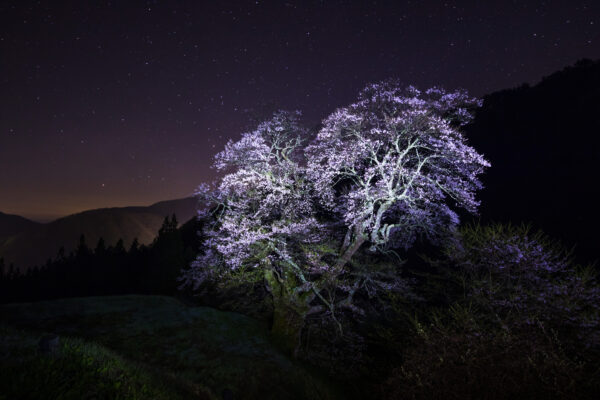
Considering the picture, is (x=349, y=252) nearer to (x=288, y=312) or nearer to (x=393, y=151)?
(x=288, y=312)

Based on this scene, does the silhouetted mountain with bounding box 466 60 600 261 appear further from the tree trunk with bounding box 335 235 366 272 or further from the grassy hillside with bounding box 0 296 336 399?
the grassy hillside with bounding box 0 296 336 399

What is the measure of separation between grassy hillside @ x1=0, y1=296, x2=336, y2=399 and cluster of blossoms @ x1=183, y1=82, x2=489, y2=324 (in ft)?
10.2

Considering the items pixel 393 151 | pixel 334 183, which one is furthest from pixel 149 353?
pixel 393 151

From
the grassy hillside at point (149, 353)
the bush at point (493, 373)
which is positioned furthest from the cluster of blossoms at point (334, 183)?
the bush at point (493, 373)

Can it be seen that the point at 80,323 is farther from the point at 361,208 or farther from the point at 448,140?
the point at 448,140

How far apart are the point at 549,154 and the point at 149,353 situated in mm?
76815

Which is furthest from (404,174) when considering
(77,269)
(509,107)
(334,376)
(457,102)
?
(77,269)

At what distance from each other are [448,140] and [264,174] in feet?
31.7

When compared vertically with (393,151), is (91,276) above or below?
below

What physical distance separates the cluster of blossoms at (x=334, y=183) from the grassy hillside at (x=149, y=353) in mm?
3103

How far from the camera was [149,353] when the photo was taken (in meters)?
11.7

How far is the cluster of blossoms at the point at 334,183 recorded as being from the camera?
14461 mm

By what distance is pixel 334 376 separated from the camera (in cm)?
1409

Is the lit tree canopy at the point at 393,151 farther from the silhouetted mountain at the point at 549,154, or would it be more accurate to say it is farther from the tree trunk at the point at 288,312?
the silhouetted mountain at the point at 549,154
